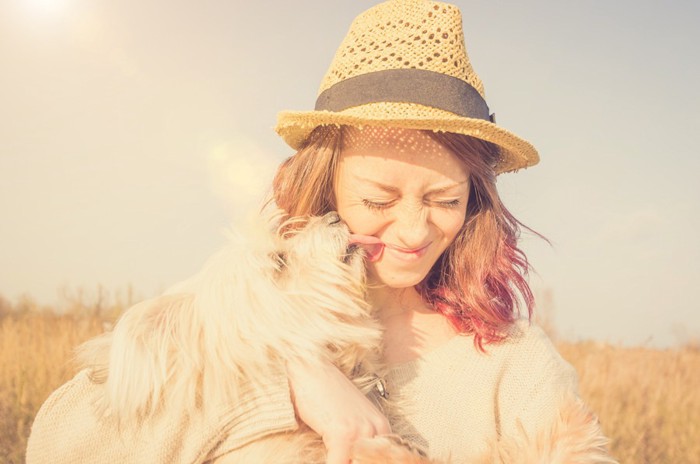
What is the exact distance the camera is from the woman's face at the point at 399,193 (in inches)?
67.9

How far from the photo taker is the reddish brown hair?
188 cm

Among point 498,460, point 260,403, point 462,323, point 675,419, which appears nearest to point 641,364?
point 675,419

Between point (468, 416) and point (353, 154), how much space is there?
882 mm

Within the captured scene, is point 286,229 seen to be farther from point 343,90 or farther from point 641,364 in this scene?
point 641,364

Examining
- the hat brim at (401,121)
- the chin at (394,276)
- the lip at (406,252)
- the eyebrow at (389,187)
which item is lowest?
the chin at (394,276)

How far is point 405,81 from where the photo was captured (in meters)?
1.73

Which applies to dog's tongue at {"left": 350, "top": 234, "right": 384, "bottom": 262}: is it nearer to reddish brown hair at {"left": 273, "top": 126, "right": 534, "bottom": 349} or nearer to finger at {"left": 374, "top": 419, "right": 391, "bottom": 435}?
reddish brown hair at {"left": 273, "top": 126, "right": 534, "bottom": 349}

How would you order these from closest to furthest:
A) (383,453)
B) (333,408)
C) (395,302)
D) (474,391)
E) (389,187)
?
(383,453), (333,408), (389,187), (474,391), (395,302)

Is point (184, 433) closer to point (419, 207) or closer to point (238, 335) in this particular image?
point (238, 335)

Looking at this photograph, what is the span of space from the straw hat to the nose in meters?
0.25

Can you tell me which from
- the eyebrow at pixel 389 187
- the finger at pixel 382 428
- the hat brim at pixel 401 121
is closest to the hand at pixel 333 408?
the finger at pixel 382 428

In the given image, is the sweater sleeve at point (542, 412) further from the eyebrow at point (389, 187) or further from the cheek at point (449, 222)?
the eyebrow at point (389, 187)

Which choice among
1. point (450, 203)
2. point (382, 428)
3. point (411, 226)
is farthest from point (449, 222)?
point (382, 428)

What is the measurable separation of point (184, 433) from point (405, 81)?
114 centimetres
